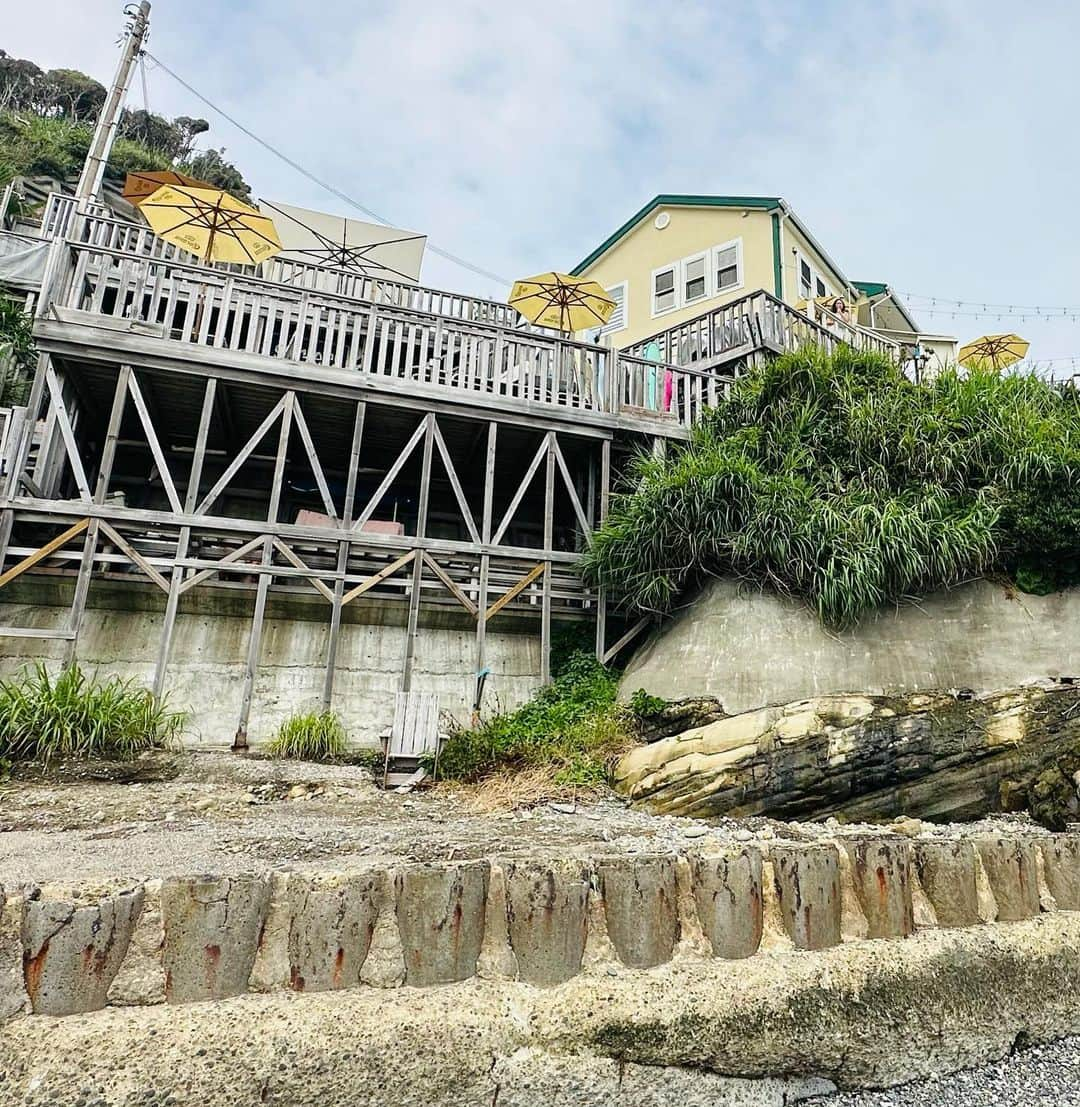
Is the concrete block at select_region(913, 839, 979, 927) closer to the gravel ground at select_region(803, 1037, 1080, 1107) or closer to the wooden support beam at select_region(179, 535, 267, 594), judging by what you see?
the gravel ground at select_region(803, 1037, 1080, 1107)

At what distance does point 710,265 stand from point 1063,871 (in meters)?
14.7

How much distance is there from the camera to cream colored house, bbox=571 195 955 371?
579 inches

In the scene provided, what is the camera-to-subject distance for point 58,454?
25.3 feet

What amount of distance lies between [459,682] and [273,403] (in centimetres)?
423

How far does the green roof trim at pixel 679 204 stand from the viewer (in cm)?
1483

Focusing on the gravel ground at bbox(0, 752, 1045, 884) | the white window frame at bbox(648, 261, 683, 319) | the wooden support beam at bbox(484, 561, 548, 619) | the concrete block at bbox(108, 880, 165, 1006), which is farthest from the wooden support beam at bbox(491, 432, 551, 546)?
the white window frame at bbox(648, 261, 683, 319)

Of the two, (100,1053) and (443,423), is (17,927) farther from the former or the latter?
(443,423)

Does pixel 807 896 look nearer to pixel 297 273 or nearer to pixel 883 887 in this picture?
pixel 883 887

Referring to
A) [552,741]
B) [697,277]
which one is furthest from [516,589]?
[697,277]

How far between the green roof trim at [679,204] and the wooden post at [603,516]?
7.83 metres

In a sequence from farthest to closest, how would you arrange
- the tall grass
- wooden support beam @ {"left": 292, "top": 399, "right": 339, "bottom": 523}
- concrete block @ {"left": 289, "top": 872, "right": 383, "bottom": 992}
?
wooden support beam @ {"left": 292, "top": 399, "right": 339, "bottom": 523} → the tall grass → concrete block @ {"left": 289, "top": 872, "right": 383, "bottom": 992}

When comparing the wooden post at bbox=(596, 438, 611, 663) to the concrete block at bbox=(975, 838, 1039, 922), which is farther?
the wooden post at bbox=(596, 438, 611, 663)

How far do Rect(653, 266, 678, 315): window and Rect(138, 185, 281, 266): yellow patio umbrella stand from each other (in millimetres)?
9264

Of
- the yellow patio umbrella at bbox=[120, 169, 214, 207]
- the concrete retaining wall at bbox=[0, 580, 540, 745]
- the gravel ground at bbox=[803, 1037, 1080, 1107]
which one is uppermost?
the yellow patio umbrella at bbox=[120, 169, 214, 207]
